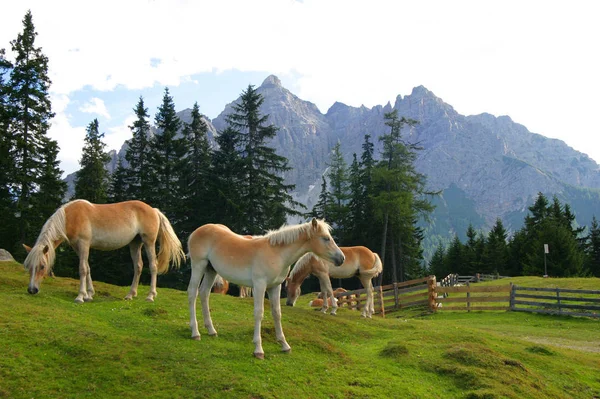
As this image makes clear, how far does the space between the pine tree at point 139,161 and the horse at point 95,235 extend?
2223 cm

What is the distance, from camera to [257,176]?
114 ft

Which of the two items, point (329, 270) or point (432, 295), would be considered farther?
point (432, 295)

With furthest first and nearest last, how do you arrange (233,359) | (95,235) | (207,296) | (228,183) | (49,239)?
(228,183)
(95,235)
(49,239)
(207,296)
(233,359)

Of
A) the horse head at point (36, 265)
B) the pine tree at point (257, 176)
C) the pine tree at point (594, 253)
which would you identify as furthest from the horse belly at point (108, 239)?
the pine tree at point (594, 253)

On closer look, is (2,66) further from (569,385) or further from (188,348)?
(569,385)

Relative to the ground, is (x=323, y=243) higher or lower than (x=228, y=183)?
lower

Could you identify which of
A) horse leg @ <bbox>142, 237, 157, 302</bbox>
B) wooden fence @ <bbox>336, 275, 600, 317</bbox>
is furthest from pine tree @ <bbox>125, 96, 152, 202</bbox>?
horse leg @ <bbox>142, 237, 157, 302</bbox>

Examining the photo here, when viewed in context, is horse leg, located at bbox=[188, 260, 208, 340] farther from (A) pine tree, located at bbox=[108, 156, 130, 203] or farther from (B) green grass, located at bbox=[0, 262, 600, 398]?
(A) pine tree, located at bbox=[108, 156, 130, 203]

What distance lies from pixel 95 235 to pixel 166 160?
25.1m

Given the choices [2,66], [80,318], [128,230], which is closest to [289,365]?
[80,318]

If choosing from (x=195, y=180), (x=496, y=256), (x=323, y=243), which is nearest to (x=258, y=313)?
(x=323, y=243)

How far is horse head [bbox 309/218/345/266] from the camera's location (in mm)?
7430

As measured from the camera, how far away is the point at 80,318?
7.90 m

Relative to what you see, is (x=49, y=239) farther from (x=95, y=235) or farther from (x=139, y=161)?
(x=139, y=161)
